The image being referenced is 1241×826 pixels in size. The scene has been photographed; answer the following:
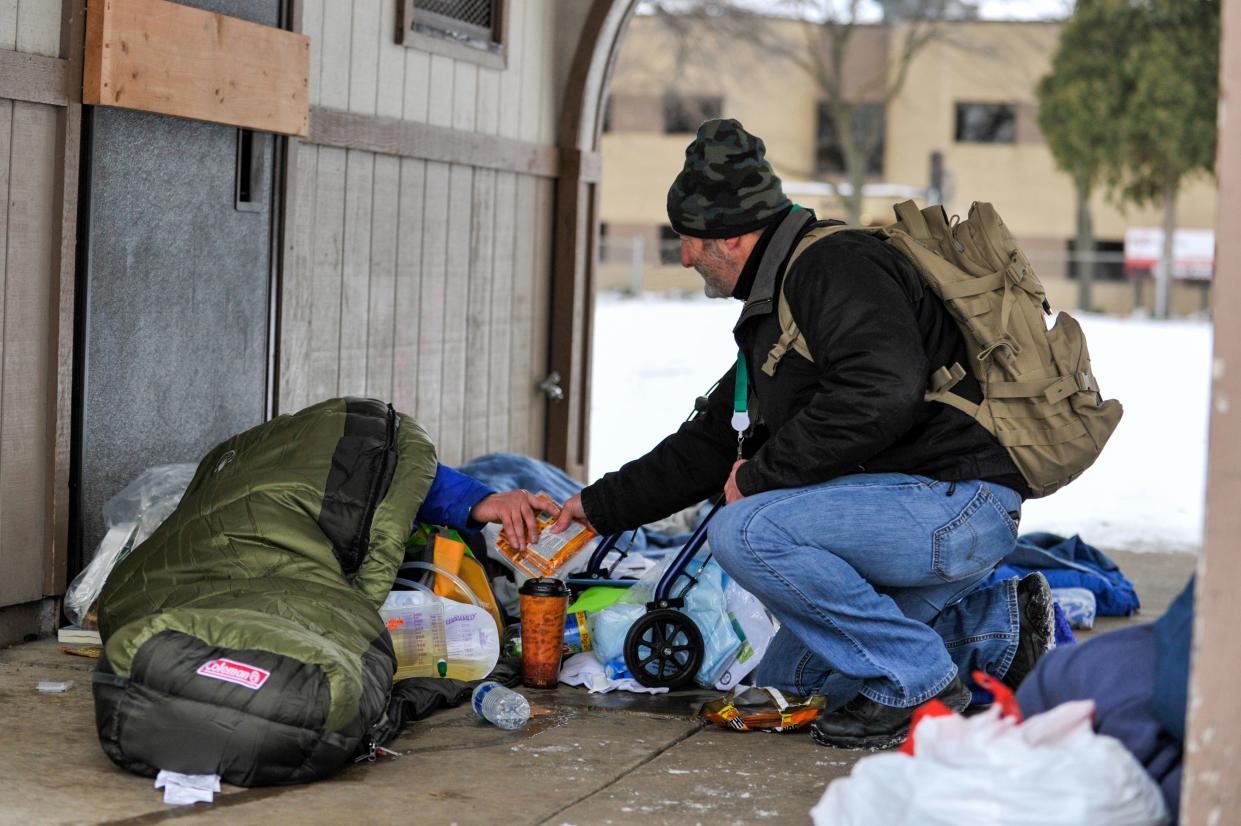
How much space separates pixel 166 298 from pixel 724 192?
6.69 ft

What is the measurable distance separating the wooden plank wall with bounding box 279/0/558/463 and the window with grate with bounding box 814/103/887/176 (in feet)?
85.6

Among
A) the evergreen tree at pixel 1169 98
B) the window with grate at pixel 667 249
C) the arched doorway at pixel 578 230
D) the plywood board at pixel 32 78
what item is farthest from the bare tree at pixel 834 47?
the plywood board at pixel 32 78

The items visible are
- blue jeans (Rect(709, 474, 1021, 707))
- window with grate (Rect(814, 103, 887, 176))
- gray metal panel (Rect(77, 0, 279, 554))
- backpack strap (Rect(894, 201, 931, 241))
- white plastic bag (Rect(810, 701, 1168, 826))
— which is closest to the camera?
white plastic bag (Rect(810, 701, 1168, 826))

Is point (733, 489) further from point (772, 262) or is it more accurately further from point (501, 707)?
point (501, 707)

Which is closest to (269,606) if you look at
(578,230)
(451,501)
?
(451,501)

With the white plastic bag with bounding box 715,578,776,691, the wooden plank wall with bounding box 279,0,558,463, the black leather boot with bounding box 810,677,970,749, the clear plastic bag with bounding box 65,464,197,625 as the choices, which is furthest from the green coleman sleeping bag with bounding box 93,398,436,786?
the wooden plank wall with bounding box 279,0,558,463

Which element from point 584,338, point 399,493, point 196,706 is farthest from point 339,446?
point 584,338

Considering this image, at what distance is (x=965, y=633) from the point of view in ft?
14.9

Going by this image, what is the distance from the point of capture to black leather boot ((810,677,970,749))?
4066 mm

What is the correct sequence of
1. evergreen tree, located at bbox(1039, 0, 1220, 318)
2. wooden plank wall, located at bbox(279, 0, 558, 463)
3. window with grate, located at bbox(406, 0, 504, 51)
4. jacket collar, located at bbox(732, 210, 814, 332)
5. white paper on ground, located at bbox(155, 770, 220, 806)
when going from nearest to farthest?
1. white paper on ground, located at bbox(155, 770, 220, 806)
2. jacket collar, located at bbox(732, 210, 814, 332)
3. wooden plank wall, located at bbox(279, 0, 558, 463)
4. window with grate, located at bbox(406, 0, 504, 51)
5. evergreen tree, located at bbox(1039, 0, 1220, 318)

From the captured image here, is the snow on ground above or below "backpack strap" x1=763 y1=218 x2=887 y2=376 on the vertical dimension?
below

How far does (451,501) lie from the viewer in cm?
476

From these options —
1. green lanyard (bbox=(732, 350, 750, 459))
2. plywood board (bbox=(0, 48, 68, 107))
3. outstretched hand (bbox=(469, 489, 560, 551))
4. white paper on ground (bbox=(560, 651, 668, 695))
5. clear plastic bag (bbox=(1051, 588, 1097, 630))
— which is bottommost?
white paper on ground (bbox=(560, 651, 668, 695))

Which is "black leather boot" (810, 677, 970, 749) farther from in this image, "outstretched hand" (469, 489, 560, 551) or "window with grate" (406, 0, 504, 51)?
"window with grate" (406, 0, 504, 51)
